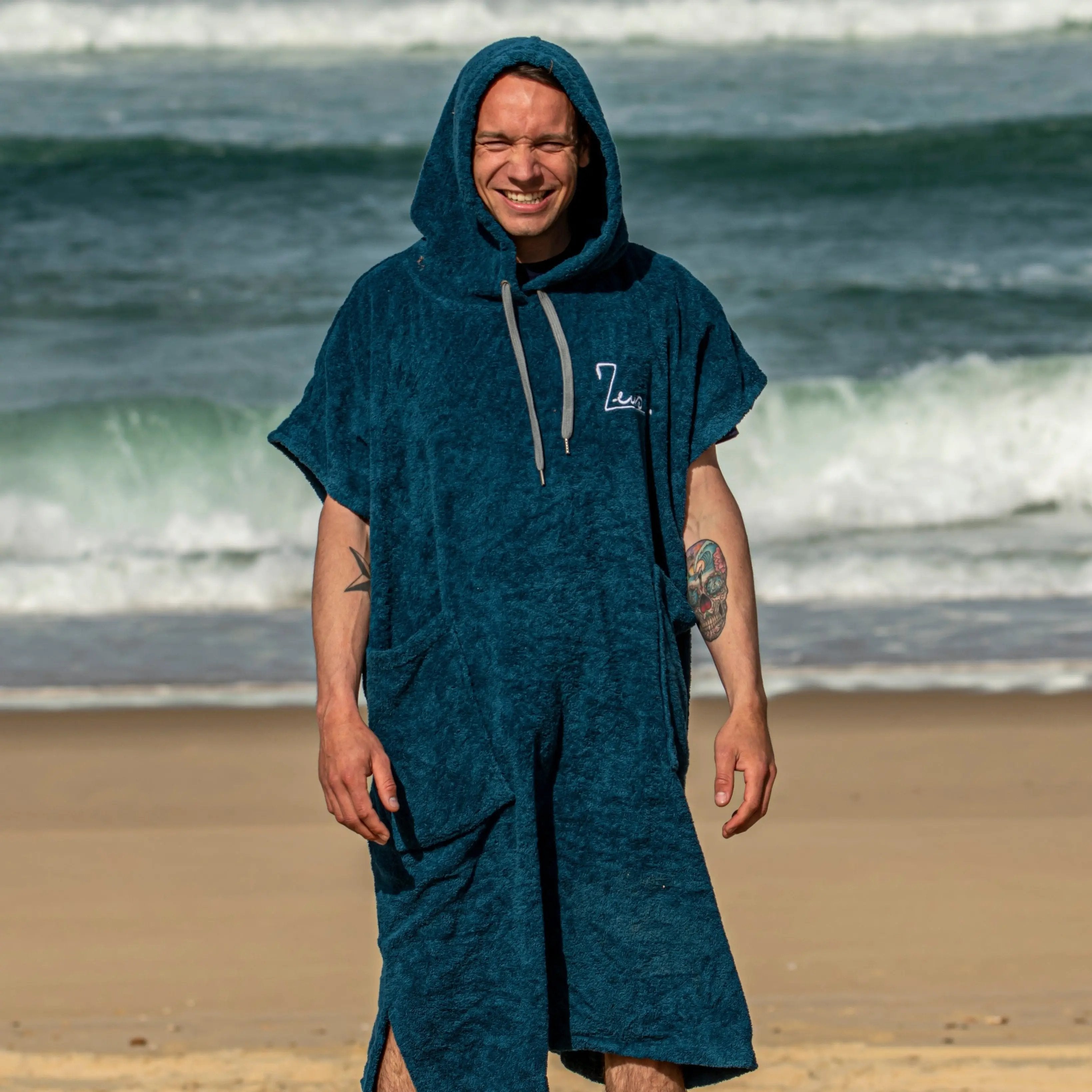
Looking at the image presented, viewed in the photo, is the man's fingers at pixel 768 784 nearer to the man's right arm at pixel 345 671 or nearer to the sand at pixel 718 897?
the man's right arm at pixel 345 671

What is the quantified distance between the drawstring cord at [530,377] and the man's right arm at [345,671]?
27cm

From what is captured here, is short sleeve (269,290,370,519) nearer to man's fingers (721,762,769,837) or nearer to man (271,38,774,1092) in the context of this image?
man (271,38,774,1092)

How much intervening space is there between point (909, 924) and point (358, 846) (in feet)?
5.28

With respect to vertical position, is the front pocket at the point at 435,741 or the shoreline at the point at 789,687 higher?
the front pocket at the point at 435,741

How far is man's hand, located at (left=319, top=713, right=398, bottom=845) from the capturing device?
7.50ft

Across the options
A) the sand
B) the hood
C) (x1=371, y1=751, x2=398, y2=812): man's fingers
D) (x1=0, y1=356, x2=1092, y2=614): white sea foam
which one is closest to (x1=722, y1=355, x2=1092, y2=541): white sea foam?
(x1=0, y1=356, x2=1092, y2=614): white sea foam

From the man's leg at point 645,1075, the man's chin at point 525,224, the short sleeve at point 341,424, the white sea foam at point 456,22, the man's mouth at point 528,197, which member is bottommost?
the man's leg at point 645,1075

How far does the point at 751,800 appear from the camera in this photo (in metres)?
2.37

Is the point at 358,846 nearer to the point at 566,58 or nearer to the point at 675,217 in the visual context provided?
the point at 566,58

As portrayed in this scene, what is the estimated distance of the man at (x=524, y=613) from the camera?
2.31 metres

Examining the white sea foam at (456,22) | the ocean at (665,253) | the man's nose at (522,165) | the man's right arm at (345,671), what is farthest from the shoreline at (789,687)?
the white sea foam at (456,22)

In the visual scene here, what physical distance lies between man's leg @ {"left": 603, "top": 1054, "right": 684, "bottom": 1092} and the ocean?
442cm

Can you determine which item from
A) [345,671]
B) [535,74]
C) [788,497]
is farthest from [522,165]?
[788,497]

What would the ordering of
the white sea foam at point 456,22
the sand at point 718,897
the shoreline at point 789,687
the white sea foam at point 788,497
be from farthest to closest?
the white sea foam at point 456,22
the white sea foam at point 788,497
the shoreline at point 789,687
the sand at point 718,897
